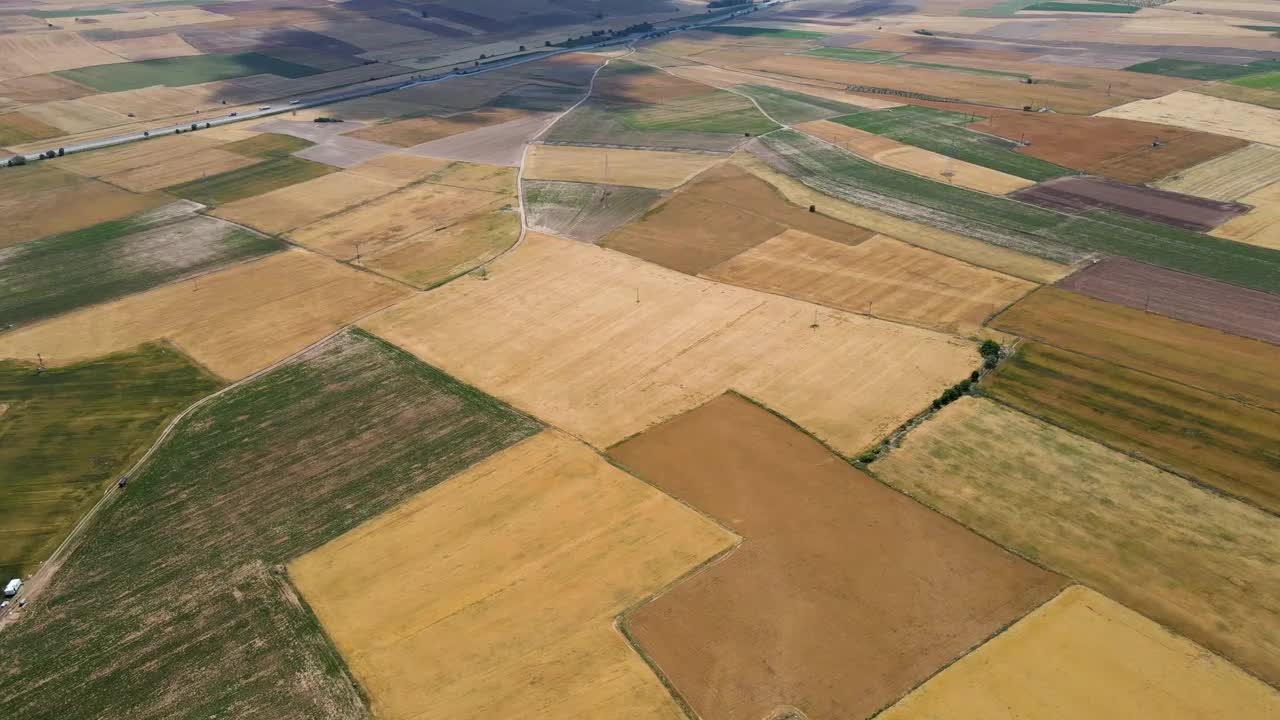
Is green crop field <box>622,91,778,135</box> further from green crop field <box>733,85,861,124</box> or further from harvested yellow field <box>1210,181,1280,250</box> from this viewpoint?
harvested yellow field <box>1210,181,1280,250</box>

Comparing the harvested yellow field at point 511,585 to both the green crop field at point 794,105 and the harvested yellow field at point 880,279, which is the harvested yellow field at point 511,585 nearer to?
the harvested yellow field at point 880,279

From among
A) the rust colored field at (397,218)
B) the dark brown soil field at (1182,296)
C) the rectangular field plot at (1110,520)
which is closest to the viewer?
the rectangular field plot at (1110,520)

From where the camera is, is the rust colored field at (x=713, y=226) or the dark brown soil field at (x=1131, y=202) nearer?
the rust colored field at (x=713, y=226)

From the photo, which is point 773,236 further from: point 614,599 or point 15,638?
point 15,638

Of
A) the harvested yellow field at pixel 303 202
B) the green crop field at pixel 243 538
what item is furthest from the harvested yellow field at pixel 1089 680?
the harvested yellow field at pixel 303 202

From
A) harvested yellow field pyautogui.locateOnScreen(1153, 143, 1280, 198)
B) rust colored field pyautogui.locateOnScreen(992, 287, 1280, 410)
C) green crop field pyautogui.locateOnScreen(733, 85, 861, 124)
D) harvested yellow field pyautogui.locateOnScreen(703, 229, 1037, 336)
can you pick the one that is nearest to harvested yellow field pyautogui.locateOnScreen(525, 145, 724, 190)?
harvested yellow field pyautogui.locateOnScreen(703, 229, 1037, 336)

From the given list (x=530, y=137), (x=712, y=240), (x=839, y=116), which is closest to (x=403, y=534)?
(x=712, y=240)

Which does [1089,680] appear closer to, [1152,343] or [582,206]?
[1152,343]
